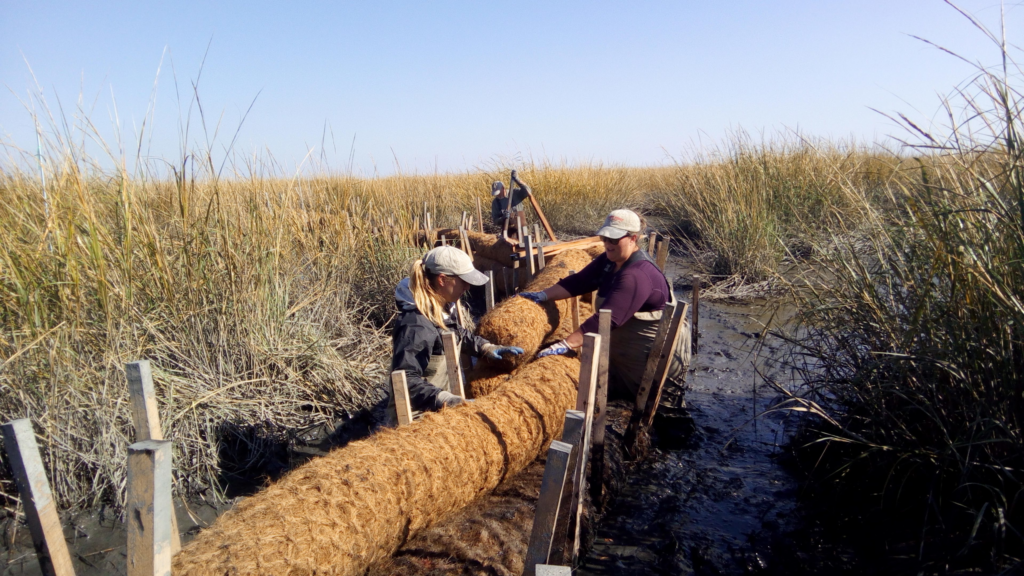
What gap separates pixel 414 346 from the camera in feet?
9.66

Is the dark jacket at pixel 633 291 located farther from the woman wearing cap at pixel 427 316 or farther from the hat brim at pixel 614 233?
the woman wearing cap at pixel 427 316

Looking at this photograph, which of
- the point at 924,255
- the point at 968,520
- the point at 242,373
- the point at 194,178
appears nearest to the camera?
the point at 968,520

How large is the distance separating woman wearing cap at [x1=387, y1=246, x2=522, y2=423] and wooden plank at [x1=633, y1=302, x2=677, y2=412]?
30.0 inches

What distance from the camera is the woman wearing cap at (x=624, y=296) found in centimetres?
367

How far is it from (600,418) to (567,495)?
816 mm

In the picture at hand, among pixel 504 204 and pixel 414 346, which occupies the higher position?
pixel 504 204

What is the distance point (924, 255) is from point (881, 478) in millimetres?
1134

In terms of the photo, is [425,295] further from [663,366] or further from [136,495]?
[136,495]

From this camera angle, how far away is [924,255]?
8.58 ft

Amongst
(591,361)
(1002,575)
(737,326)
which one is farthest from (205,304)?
(737,326)

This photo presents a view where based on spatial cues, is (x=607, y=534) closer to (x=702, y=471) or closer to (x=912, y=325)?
(x=702, y=471)

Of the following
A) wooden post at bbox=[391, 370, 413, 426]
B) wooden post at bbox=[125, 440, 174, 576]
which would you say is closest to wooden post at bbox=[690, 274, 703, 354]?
wooden post at bbox=[391, 370, 413, 426]

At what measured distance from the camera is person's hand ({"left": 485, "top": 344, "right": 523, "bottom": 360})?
3.31 metres

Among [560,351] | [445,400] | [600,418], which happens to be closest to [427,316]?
[445,400]
